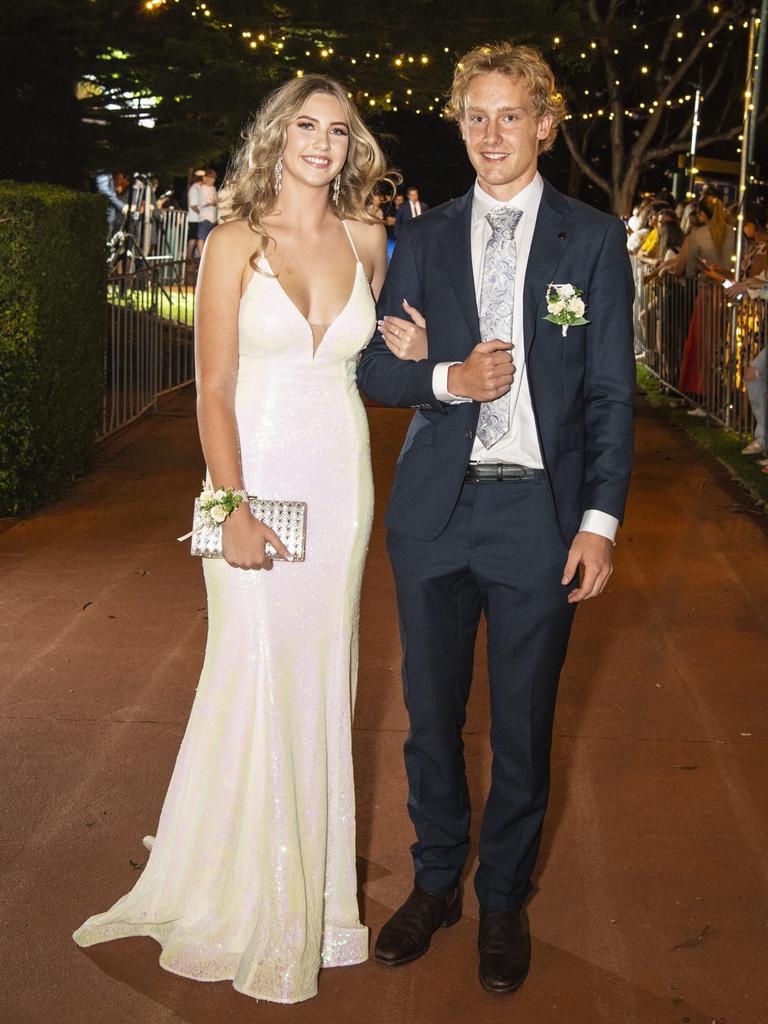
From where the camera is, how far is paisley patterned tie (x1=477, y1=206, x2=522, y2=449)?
3793 mm

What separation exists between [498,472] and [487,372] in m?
0.38

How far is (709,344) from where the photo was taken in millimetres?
14711

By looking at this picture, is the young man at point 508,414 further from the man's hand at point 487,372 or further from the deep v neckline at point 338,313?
the deep v neckline at point 338,313

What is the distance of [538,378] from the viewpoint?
3.75 m

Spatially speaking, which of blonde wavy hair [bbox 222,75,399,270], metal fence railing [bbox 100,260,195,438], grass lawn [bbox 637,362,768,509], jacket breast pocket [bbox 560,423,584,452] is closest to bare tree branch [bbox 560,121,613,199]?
grass lawn [bbox 637,362,768,509]

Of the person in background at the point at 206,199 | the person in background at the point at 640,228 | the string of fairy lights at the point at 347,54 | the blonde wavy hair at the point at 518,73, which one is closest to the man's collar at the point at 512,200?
the blonde wavy hair at the point at 518,73

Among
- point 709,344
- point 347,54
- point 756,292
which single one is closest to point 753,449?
point 756,292

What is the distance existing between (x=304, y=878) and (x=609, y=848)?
130 cm

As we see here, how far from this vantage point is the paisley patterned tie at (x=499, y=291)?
379 centimetres

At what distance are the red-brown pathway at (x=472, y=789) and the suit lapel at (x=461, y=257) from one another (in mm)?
1790

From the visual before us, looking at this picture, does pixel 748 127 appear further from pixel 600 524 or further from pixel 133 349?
pixel 600 524

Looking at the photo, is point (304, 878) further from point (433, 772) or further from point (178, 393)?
point (178, 393)

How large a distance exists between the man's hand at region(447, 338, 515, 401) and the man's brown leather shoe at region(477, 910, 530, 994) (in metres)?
1.50

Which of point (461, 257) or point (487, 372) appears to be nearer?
point (487, 372)
